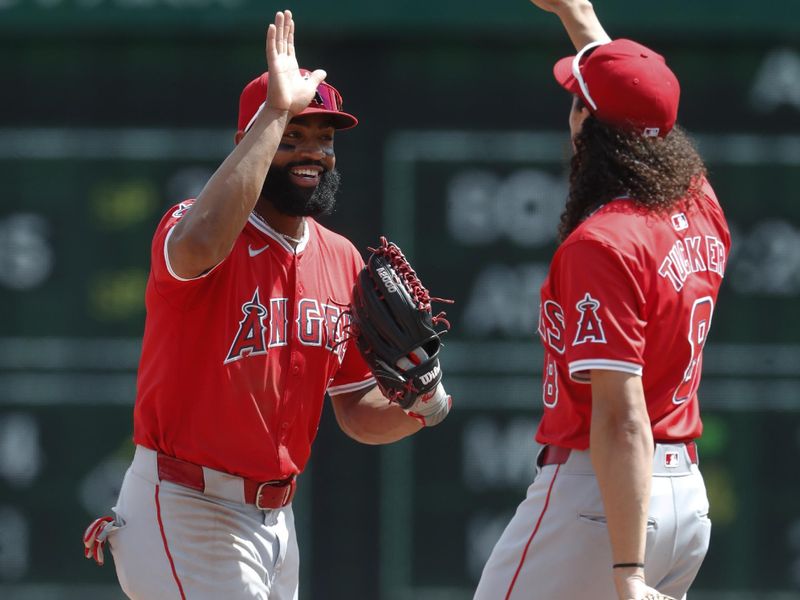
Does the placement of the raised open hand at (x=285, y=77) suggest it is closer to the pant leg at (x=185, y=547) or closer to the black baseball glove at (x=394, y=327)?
the black baseball glove at (x=394, y=327)

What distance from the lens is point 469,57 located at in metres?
5.64

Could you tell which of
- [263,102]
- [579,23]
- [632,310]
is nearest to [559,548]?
[632,310]

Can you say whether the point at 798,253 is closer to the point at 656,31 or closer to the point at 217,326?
the point at 656,31

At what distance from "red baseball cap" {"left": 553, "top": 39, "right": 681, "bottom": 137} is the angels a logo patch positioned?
46cm

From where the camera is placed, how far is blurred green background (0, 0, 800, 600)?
5602 millimetres

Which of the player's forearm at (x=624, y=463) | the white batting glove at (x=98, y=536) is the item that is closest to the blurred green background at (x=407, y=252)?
the white batting glove at (x=98, y=536)

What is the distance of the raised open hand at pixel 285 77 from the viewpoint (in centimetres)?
312

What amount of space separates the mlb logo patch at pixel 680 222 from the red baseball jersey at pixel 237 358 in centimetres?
85

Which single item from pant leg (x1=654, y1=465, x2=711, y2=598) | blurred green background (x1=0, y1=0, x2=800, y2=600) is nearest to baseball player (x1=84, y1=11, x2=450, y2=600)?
pant leg (x1=654, y1=465, x2=711, y2=598)

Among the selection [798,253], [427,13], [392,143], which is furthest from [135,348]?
[798,253]

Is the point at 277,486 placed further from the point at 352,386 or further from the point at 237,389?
the point at 352,386

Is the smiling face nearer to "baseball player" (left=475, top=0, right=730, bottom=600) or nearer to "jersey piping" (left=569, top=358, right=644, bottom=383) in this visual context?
"baseball player" (left=475, top=0, right=730, bottom=600)

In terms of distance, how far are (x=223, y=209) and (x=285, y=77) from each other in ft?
1.16

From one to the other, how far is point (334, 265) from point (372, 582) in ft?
7.91
